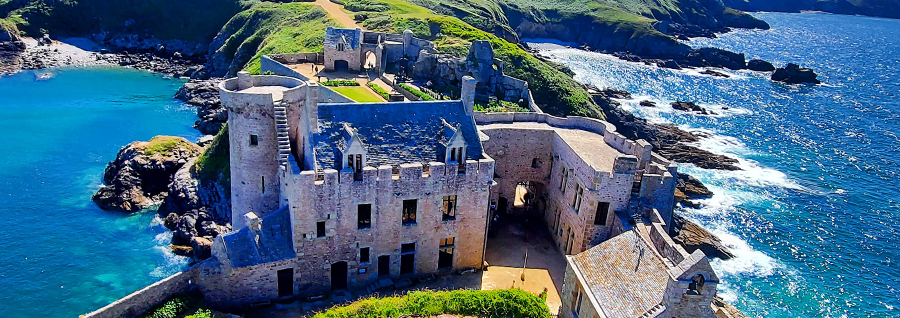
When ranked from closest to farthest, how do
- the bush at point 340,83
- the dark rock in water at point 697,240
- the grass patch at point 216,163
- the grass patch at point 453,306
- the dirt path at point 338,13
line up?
the grass patch at point 453,306
the dark rock in water at point 697,240
the bush at point 340,83
the grass patch at point 216,163
the dirt path at point 338,13

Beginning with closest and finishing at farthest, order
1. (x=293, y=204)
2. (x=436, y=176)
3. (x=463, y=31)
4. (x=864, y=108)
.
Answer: (x=293, y=204) → (x=436, y=176) → (x=463, y=31) → (x=864, y=108)

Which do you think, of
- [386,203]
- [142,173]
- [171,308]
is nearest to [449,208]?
[386,203]

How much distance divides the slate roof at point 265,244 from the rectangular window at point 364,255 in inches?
152

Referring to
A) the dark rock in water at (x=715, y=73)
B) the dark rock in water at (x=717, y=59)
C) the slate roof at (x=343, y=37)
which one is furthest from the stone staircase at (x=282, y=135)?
the dark rock in water at (x=717, y=59)

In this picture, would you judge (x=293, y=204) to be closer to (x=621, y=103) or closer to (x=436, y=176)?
(x=436, y=176)

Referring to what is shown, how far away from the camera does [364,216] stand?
117 feet

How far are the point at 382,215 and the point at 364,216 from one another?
3.30 ft

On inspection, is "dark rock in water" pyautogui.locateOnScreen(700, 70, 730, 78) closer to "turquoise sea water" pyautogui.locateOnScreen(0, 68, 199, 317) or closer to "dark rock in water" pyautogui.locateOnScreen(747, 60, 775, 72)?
"dark rock in water" pyautogui.locateOnScreen(747, 60, 775, 72)

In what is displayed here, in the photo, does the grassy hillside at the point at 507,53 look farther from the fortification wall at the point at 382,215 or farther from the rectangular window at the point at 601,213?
the fortification wall at the point at 382,215

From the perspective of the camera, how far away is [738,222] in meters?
66.7

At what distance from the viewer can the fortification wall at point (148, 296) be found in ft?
105

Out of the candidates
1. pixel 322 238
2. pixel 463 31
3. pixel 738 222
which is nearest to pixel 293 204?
pixel 322 238

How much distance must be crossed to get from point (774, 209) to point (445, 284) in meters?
49.0

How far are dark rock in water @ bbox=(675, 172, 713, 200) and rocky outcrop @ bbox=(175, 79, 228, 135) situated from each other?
55125 millimetres
